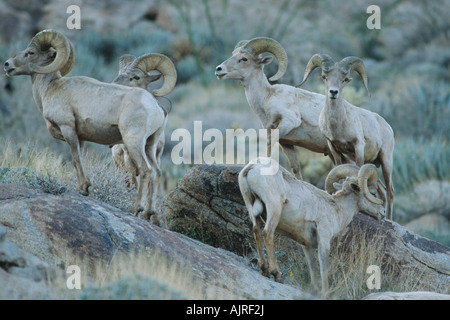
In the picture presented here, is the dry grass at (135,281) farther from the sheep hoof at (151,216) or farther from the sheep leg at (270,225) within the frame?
the sheep hoof at (151,216)

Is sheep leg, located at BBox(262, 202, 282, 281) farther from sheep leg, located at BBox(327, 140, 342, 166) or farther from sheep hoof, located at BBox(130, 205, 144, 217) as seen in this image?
sheep leg, located at BBox(327, 140, 342, 166)

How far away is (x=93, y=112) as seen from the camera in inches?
382

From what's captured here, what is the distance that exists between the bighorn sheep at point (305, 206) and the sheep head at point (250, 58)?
2177 millimetres

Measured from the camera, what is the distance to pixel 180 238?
31.3ft

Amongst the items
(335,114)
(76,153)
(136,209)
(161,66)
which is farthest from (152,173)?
(335,114)

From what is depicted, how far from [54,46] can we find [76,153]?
5.00ft

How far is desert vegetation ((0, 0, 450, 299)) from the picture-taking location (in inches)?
424

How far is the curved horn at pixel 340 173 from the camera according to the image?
9.95 m

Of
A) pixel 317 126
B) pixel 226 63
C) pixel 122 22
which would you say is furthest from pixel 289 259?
pixel 122 22

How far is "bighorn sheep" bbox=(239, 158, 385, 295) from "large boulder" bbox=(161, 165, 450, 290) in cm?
50

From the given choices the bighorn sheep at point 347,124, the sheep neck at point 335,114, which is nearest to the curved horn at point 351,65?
the bighorn sheep at point 347,124

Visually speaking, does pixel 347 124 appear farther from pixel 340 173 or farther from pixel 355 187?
pixel 355 187

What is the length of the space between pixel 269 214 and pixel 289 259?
1741 mm
